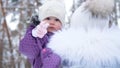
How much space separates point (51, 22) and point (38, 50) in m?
0.21

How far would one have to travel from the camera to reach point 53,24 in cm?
306

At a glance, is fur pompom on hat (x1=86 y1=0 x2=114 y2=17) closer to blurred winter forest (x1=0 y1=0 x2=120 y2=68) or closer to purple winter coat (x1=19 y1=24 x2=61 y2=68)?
purple winter coat (x1=19 y1=24 x2=61 y2=68)

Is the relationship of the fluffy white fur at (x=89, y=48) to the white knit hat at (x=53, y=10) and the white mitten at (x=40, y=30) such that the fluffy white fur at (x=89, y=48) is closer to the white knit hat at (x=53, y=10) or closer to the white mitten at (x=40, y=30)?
the white mitten at (x=40, y=30)

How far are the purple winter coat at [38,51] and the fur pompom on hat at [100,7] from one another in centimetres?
32

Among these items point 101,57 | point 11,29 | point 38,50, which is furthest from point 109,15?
point 11,29

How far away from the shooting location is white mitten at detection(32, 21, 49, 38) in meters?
2.96

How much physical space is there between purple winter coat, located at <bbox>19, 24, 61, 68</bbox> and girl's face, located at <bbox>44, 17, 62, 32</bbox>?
0.12 ft

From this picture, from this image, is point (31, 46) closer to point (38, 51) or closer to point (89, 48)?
point (38, 51)

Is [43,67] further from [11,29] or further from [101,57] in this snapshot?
[11,29]

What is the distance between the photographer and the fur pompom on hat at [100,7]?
2.82 metres

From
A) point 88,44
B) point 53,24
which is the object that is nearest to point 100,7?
point 88,44

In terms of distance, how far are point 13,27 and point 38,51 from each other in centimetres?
631

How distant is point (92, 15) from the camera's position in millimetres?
2842

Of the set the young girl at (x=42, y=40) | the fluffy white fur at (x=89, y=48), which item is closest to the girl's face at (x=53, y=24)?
the young girl at (x=42, y=40)
